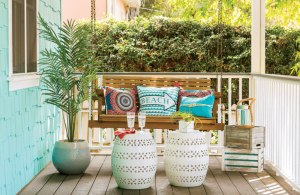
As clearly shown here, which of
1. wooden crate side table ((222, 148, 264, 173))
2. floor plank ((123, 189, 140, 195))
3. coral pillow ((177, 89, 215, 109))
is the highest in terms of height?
coral pillow ((177, 89, 215, 109))

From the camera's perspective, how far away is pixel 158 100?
3.81 metres

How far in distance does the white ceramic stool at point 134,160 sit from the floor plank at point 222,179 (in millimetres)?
625

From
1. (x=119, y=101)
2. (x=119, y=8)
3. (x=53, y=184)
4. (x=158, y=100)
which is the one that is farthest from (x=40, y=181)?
(x=119, y=8)

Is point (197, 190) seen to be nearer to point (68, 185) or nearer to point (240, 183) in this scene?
point (240, 183)

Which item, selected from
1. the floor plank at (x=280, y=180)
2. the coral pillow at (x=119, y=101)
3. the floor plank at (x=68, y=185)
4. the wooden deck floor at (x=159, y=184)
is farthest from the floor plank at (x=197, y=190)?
the coral pillow at (x=119, y=101)

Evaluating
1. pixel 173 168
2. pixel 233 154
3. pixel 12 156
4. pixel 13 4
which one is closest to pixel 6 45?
pixel 13 4

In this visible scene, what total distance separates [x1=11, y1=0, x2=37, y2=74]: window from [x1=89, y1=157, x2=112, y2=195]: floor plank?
3.63ft

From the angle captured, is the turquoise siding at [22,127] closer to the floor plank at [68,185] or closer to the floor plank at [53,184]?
the floor plank at [53,184]

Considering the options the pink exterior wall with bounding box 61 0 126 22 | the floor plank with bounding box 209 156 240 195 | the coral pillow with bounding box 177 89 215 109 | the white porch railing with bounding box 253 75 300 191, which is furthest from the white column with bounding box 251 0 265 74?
the pink exterior wall with bounding box 61 0 126 22

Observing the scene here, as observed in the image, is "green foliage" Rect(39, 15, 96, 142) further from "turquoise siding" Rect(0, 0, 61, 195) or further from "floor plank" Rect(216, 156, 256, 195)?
"floor plank" Rect(216, 156, 256, 195)

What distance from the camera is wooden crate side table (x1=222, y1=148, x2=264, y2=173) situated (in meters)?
3.42

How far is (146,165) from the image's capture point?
9.14 ft

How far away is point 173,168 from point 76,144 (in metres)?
0.96

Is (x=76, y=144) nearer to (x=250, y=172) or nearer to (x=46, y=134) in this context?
(x=46, y=134)
